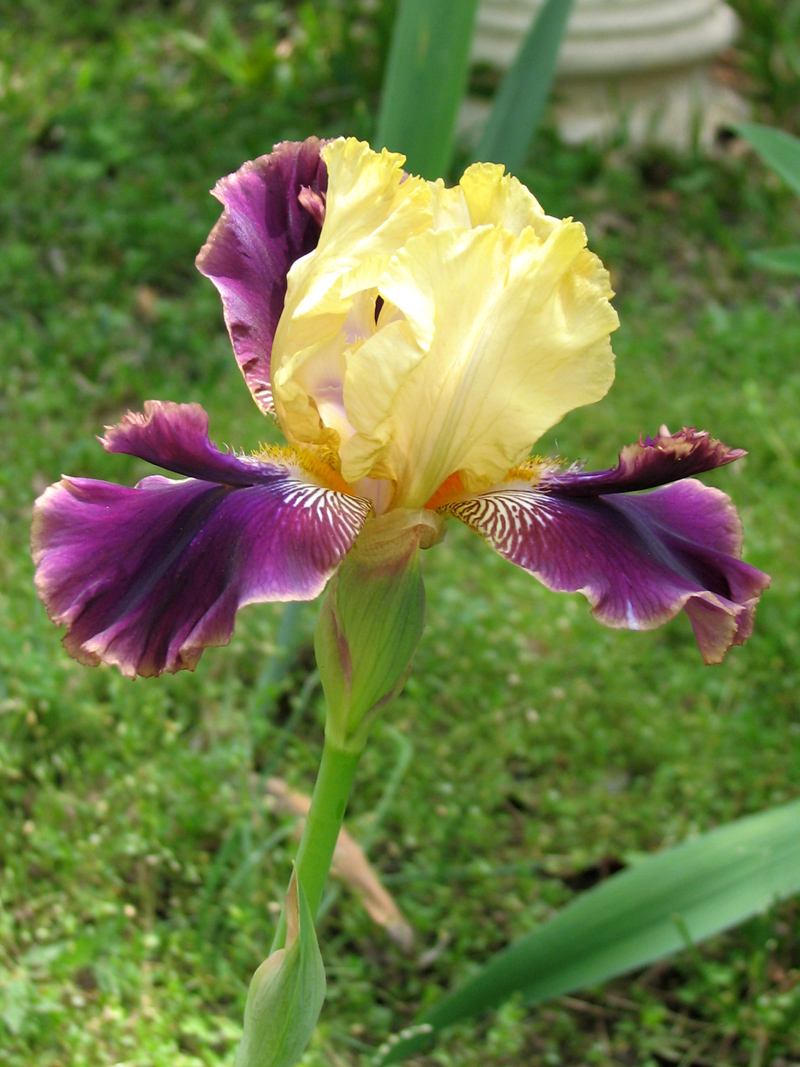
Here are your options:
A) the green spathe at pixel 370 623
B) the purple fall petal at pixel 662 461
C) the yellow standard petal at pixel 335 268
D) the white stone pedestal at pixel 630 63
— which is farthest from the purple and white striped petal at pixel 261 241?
the white stone pedestal at pixel 630 63

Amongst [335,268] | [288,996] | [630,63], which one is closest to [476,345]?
[335,268]

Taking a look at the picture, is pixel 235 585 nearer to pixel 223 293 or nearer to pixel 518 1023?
pixel 223 293

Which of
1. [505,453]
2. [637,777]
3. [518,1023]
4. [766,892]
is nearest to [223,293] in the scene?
[505,453]

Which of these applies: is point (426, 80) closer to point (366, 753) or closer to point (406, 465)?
point (406, 465)

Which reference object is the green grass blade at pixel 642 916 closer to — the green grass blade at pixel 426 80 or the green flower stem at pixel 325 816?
the green flower stem at pixel 325 816

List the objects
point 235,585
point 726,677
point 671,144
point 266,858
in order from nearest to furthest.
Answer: point 235,585 → point 266,858 → point 726,677 → point 671,144

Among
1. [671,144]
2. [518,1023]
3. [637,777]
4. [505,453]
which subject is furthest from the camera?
[671,144]

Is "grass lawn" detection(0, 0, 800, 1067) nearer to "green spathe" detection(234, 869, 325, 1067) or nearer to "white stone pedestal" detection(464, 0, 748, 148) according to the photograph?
"green spathe" detection(234, 869, 325, 1067)
